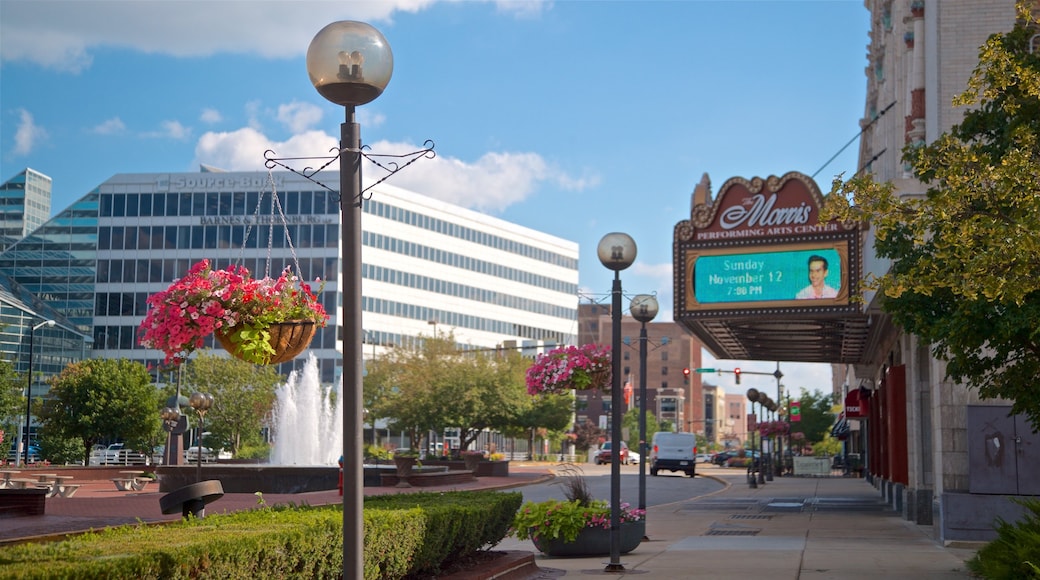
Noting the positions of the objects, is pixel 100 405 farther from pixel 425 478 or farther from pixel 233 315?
pixel 233 315

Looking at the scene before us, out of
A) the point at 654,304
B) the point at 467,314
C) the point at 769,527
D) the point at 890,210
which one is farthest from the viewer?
the point at 467,314

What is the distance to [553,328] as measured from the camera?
134 metres

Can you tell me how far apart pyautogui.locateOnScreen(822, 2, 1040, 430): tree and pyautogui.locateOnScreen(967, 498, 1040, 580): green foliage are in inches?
61.5

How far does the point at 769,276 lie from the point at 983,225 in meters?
15.9

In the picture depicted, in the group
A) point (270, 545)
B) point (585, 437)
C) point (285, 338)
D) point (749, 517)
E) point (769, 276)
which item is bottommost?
point (585, 437)

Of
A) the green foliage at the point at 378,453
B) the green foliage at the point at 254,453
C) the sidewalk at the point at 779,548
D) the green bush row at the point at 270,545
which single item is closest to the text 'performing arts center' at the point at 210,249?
the green foliage at the point at 254,453

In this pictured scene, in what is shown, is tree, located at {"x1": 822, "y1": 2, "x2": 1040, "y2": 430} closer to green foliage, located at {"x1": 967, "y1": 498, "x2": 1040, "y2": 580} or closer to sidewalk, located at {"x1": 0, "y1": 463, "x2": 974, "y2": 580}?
green foliage, located at {"x1": 967, "y1": 498, "x2": 1040, "y2": 580}

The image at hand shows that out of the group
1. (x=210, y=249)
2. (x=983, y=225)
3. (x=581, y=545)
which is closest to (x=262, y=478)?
(x=581, y=545)

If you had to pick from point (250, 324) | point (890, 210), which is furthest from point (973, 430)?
point (250, 324)

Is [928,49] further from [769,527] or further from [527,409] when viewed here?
[527,409]

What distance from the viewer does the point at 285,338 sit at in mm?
9875

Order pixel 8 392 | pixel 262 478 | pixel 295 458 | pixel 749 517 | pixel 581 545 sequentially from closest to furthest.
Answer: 1. pixel 581 545
2. pixel 749 517
3. pixel 262 478
4. pixel 295 458
5. pixel 8 392

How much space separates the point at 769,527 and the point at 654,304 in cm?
626

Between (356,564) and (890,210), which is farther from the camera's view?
(890,210)
